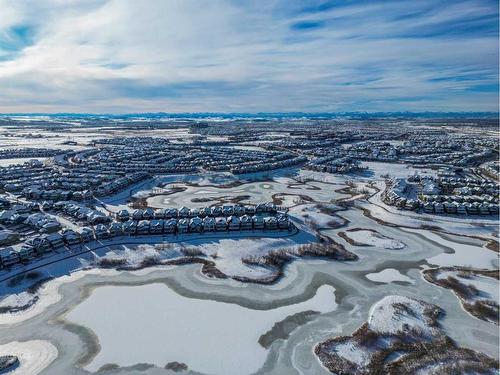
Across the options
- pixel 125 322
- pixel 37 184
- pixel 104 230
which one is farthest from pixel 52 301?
pixel 37 184

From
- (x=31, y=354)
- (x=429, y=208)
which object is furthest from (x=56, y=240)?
(x=429, y=208)

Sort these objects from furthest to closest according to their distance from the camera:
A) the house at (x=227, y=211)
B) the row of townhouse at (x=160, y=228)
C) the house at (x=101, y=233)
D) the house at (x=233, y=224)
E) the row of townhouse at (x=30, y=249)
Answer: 1. the house at (x=227, y=211)
2. the house at (x=233, y=224)
3. the house at (x=101, y=233)
4. the row of townhouse at (x=160, y=228)
5. the row of townhouse at (x=30, y=249)

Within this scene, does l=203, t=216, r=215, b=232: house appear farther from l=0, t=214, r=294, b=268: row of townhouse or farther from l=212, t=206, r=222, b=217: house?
l=212, t=206, r=222, b=217: house

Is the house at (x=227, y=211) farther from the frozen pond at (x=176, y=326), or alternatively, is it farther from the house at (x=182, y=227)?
the frozen pond at (x=176, y=326)

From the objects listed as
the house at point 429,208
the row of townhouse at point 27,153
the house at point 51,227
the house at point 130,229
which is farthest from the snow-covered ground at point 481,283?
the row of townhouse at point 27,153

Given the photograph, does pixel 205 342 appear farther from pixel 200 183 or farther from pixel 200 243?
pixel 200 183

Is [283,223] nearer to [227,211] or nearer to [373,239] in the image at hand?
[227,211]
